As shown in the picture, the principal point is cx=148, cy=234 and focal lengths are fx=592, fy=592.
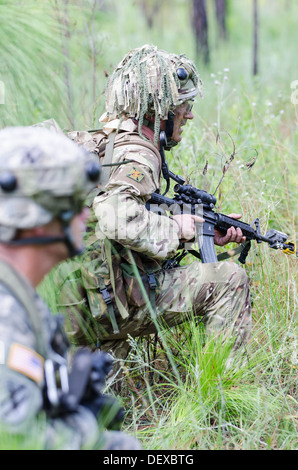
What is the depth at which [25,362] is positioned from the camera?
1332 mm

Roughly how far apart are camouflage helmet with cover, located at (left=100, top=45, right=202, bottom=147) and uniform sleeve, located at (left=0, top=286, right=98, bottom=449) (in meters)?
1.53

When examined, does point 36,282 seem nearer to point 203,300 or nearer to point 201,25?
point 203,300

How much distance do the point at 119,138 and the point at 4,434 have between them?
5.30 ft

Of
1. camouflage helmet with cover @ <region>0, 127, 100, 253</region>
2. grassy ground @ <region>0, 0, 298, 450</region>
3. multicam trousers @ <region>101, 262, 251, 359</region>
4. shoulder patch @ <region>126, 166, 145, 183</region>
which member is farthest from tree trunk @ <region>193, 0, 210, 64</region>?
camouflage helmet with cover @ <region>0, 127, 100, 253</region>

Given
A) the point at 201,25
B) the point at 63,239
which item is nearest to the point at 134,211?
the point at 63,239

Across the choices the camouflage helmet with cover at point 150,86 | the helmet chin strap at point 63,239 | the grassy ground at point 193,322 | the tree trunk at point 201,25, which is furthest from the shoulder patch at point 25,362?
the tree trunk at point 201,25

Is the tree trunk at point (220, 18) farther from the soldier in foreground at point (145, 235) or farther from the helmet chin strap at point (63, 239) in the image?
the helmet chin strap at point (63, 239)

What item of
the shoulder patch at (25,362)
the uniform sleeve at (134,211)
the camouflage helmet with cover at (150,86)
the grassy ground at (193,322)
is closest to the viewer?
the shoulder patch at (25,362)

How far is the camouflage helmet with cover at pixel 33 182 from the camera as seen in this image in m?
1.41

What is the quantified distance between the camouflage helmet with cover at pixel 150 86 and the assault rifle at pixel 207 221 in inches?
11.3

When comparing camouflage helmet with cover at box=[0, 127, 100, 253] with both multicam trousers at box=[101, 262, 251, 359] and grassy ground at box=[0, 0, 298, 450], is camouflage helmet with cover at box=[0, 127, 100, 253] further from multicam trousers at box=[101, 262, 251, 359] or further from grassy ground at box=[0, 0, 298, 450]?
multicam trousers at box=[101, 262, 251, 359]

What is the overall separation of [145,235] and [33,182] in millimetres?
1135

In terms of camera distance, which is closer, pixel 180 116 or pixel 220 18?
pixel 180 116
